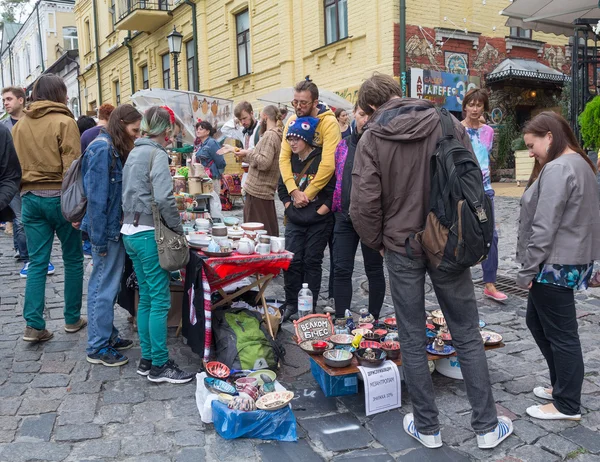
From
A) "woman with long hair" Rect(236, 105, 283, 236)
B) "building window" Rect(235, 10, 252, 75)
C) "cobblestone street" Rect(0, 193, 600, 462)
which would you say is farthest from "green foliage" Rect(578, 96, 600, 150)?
"building window" Rect(235, 10, 252, 75)

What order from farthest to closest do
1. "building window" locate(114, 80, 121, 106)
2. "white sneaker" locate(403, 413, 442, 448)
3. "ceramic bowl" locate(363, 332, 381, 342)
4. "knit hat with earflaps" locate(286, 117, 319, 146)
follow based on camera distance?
"building window" locate(114, 80, 121, 106), "knit hat with earflaps" locate(286, 117, 319, 146), "ceramic bowl" locate(363, 332, 381, 342), "white sneaker" locate(403, 413, 442, 448)

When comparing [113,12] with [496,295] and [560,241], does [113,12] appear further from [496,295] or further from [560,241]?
[560,241]

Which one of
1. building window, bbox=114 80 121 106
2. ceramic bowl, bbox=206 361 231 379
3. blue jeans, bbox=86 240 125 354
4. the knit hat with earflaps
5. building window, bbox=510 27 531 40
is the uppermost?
building window, bbox=114 80 121 106

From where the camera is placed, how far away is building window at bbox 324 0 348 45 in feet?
43.2

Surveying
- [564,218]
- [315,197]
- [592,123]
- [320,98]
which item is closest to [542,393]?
[564,218]

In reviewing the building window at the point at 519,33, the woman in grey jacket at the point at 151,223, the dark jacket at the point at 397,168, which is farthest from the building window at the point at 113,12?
the dark jacket at the point at 397,168

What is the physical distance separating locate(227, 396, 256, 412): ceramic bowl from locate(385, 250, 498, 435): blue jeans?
851 millimetres

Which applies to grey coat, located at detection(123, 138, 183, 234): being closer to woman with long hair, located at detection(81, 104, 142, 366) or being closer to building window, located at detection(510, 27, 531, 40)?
woman with long hair, located at detection(81, 104, 142, 366)

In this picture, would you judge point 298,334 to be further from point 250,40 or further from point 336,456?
point 250,40

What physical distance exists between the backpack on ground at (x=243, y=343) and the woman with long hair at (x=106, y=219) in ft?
2.52

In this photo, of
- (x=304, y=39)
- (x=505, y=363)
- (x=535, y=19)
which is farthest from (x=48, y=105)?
(x=304, y=39)

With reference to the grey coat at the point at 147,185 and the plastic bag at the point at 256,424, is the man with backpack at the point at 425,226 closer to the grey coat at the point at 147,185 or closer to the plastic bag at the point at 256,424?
the plastic bag at the point at 256,424

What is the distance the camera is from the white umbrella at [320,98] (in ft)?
36.9

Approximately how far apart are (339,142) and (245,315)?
65.2 inches
